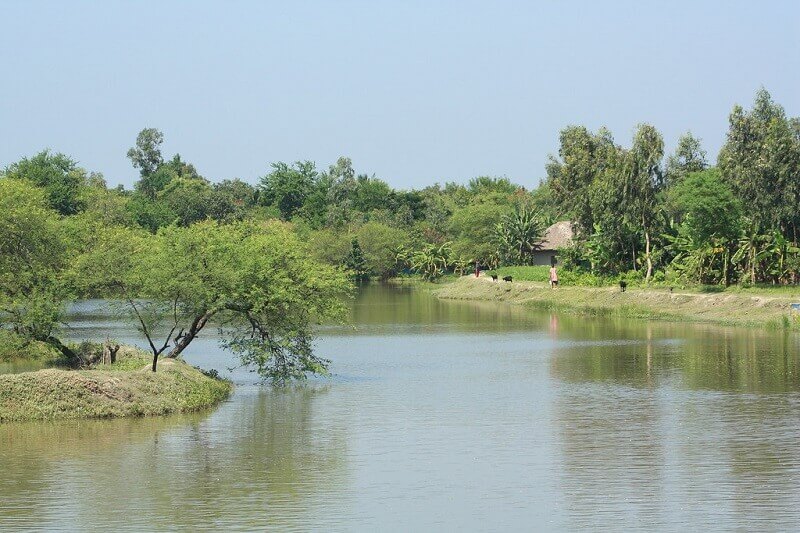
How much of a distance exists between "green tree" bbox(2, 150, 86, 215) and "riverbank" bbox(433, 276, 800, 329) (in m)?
37.3

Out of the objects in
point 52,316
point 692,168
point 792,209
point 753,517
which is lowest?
point 753,517

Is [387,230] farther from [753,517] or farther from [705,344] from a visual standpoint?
[753,517]

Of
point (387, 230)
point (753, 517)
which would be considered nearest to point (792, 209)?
point (753, 517)

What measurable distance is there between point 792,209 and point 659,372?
19853 mm

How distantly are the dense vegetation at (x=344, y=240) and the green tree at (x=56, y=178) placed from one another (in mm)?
180

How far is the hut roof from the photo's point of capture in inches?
3460

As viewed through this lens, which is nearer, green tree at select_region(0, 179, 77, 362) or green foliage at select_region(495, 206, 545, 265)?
green tree at select_region(0, 179, 77, 362)

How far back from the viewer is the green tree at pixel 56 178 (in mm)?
94750

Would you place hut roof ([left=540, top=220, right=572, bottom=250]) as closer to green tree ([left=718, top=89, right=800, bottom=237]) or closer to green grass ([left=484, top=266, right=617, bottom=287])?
green grass ([left=484, top=266, right=617, bottom=287])

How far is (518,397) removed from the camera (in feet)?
103

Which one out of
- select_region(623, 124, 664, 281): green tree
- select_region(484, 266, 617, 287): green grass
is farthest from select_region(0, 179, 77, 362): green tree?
select_region(484, 266, 617, 287): green grass

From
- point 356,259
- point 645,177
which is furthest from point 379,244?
point 645,177

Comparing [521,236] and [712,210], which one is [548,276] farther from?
[712,210]

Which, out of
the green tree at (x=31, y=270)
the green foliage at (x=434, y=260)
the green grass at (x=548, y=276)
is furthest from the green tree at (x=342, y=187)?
the green tree at (x=31, y=270)
